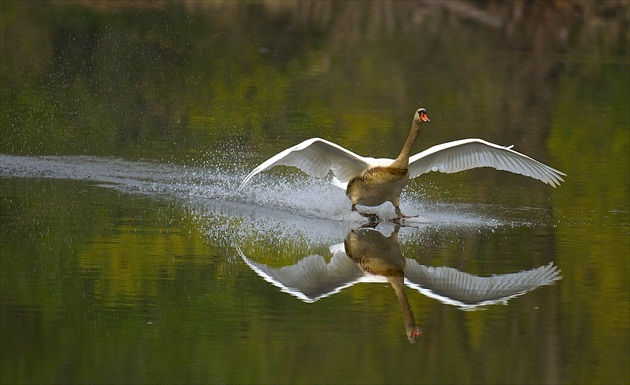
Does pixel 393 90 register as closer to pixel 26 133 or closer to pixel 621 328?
pixel 26 133

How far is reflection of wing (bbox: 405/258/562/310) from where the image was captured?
35.1 feet

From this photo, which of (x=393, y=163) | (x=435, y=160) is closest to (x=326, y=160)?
Result: (x=393, y=163)

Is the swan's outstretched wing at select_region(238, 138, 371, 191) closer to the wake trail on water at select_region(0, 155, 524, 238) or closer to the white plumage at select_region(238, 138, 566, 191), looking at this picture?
the white plumage at select_region(238, 138, 566, 191)

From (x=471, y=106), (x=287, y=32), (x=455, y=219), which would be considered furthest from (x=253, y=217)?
(x=287, y=32)

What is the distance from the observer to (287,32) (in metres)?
32.7

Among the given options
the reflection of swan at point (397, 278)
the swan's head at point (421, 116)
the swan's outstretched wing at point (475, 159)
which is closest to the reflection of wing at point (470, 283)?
the reflection of swan at point (397, 278)

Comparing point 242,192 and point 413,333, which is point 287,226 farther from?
point 413,333

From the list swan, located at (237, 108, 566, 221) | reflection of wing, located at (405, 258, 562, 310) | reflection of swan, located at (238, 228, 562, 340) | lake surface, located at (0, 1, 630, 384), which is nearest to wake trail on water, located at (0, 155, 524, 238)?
lake surface, located at (0, 1, 630, 384)

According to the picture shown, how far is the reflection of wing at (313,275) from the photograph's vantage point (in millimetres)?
10664

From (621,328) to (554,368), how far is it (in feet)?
3.91

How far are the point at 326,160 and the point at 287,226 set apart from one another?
0.97m

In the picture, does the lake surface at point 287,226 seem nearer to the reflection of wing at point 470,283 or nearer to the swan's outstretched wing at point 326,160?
the reflection of wing at point 470,283

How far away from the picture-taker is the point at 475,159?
14.3 metres

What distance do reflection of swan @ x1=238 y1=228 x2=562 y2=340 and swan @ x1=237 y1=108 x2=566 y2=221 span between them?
153 cm
